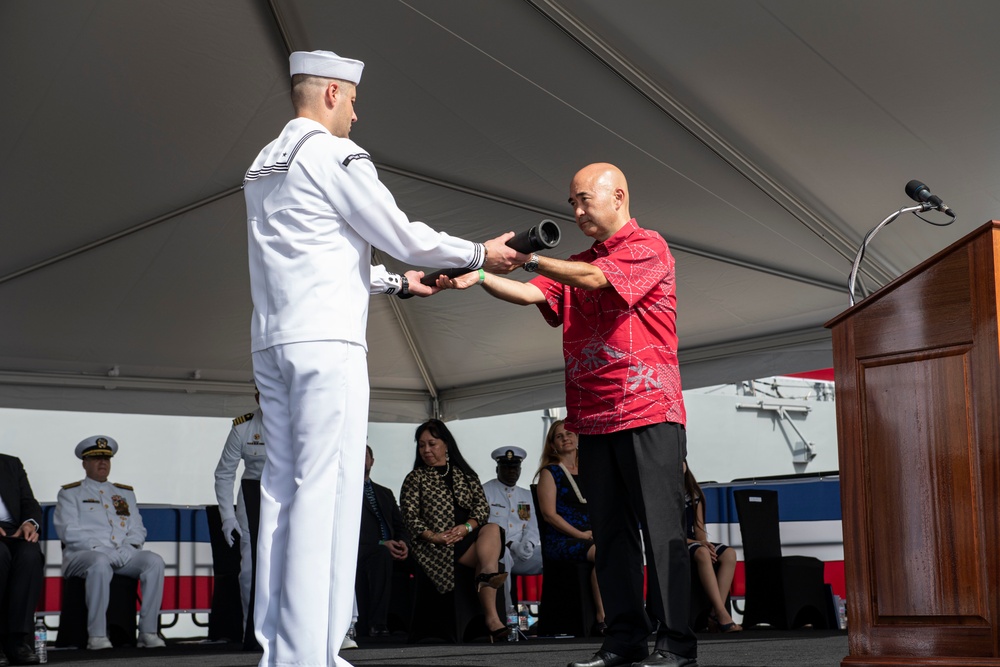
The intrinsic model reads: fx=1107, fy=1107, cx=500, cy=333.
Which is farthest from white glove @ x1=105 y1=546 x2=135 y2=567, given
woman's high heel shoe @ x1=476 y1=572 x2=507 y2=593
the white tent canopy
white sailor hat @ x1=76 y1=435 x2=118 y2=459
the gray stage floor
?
woman's high heel shoe @ x1=476 y1=572 x2=507 y2=593

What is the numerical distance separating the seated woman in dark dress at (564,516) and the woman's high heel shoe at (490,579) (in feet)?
1.42

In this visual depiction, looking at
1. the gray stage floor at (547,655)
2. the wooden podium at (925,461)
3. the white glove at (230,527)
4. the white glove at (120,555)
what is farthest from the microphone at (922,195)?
the white glove at (120,555)

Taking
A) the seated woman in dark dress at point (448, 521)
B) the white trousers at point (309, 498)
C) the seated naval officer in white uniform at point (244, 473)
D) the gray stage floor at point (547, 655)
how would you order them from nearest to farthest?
the white trousers at point (309, 498) < the gray stage floor at point (547, 655) < the seated woman in dark dress at point (448, 521) < the seated naval officer in white uniform at point (244, 473)

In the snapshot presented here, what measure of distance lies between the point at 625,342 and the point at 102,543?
18.7 feet

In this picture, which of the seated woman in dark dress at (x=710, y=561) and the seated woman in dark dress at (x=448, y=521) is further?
the seated woman in dark dress at (x=710, y=561)

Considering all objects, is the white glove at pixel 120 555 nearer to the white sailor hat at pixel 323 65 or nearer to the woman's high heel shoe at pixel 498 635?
the woman's high heel shoe at pixel 498 635

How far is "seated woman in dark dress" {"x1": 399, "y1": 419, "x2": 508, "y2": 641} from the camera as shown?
21.5 feet

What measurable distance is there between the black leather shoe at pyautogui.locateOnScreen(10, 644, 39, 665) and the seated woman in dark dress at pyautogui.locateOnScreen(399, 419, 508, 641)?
→ 6.93ft

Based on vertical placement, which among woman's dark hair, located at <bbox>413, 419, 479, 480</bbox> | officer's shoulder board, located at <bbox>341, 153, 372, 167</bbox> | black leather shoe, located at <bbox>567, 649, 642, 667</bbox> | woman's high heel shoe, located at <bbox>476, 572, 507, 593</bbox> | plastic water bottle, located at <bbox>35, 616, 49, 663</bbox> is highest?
officer's shoulder board, located at <bbox>341, 153, 372, 167</bbox>

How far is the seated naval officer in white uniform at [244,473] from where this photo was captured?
272 inches

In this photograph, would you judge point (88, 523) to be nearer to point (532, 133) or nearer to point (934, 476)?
point (532, 133)

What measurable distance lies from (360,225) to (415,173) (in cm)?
455

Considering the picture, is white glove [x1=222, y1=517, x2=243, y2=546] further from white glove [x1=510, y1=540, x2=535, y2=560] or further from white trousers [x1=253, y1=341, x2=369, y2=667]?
white trousers [x1=253, y1=341, x2=369, y2=667]

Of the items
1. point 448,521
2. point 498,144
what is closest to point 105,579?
point 448,521
